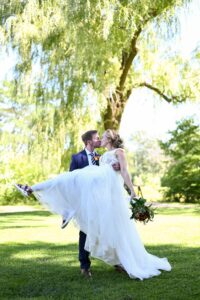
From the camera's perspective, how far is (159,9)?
49.0 ft

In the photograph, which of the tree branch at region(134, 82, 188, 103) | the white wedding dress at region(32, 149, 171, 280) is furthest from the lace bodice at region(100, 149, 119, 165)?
the tree branch at region(134, 82, 188, 103)

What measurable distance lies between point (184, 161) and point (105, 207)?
1914 centimetres

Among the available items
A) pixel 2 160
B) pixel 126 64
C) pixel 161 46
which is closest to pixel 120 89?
pixel 126 64

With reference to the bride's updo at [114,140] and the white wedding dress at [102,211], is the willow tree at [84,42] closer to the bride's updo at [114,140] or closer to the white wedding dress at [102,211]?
the bride's updo at [114,140]

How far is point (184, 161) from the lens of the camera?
965 inches

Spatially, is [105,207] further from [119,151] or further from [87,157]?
[87,157]

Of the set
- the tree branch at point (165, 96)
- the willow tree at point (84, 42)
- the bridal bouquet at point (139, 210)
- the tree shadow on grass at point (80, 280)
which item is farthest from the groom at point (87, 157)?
the tree branch at point (165, 96)

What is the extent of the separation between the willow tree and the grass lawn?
6015 mm

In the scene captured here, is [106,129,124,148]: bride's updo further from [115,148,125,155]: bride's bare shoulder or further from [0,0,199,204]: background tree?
[0,0,199,204]: background tree

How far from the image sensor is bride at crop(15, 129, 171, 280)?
570 cm

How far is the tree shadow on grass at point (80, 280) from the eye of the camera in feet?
16.0

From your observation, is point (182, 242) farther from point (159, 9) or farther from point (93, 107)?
point (159, 9)

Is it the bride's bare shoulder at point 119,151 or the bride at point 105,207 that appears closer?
the bride at point 105,207

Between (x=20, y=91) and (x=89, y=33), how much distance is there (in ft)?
10.2
